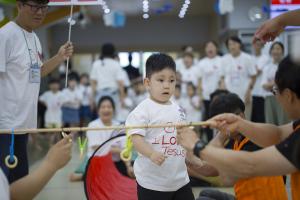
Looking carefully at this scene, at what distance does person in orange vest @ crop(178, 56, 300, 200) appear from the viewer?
1.43 meters

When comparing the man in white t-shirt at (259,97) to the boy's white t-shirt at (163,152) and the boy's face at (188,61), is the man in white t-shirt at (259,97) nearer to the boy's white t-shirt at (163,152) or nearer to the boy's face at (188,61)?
the boy's face at (188,61)

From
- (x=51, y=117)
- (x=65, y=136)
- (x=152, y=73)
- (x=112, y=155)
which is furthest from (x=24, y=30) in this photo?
(x=51, y=117)

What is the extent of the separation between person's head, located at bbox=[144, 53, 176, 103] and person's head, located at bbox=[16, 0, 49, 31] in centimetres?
63

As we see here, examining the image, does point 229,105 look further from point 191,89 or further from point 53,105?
point 53,105

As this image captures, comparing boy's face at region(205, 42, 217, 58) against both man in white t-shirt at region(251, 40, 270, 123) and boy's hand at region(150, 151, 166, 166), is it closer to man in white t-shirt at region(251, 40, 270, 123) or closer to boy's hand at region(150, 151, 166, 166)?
man in white t-shirt at region(251, 40, 270, 123)

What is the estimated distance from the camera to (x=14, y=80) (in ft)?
7.17

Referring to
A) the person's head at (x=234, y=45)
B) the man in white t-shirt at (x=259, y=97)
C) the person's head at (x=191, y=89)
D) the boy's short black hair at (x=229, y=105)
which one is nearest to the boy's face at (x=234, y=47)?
the person's head at (x=234, y=45)

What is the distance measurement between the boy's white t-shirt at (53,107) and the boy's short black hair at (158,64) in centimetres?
585

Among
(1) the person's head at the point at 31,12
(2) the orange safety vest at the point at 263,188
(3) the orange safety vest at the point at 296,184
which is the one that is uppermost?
(1) the person's head at the point at 31,12

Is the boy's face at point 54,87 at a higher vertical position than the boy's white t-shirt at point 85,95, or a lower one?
higher

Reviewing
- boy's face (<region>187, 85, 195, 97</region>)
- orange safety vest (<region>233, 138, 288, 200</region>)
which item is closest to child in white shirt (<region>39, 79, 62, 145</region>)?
boy's face (<region>187, 85, 195, 97</region>)

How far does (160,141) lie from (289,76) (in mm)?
849

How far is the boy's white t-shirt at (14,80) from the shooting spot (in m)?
2.16

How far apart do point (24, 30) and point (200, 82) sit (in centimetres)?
437
